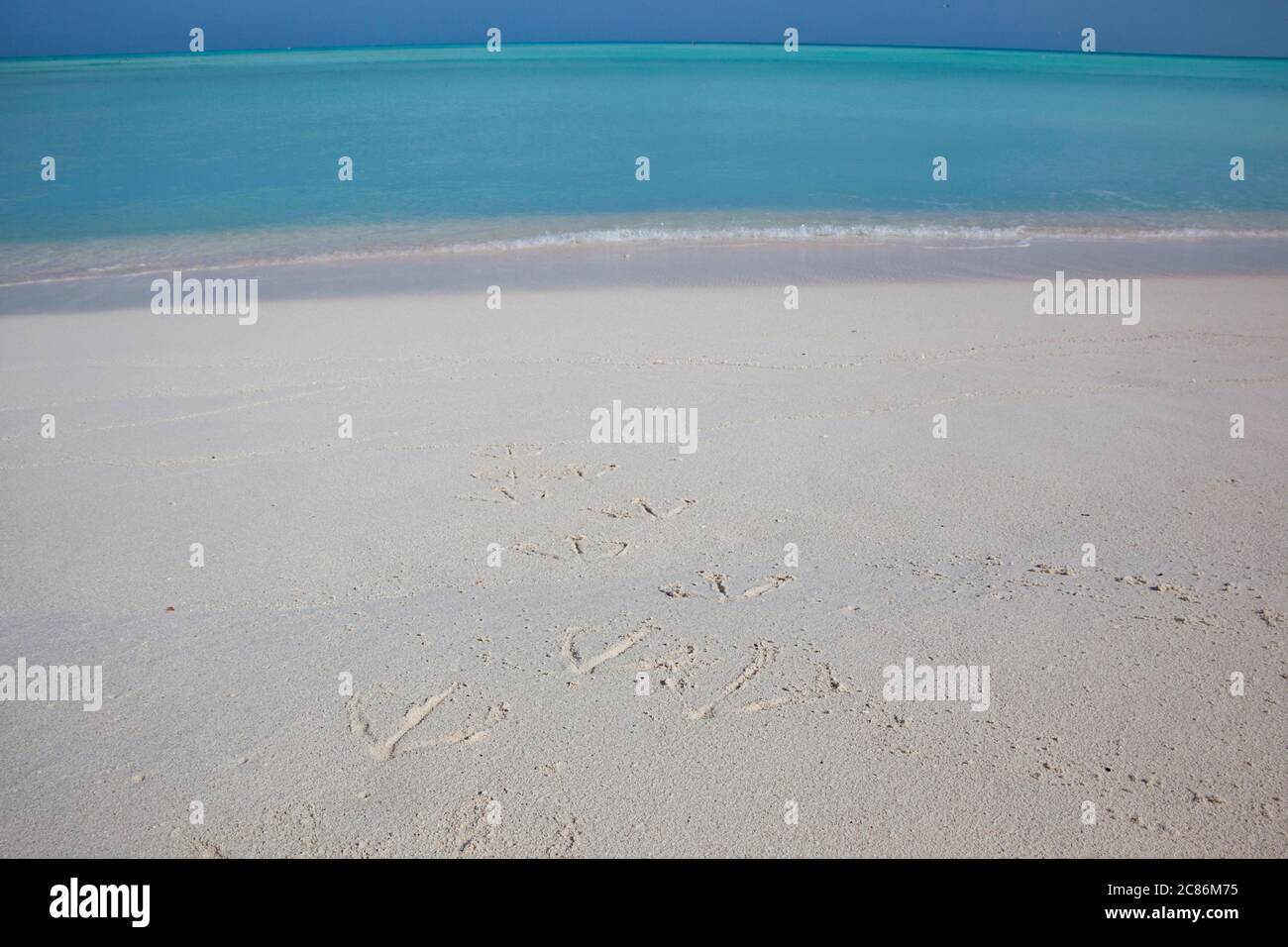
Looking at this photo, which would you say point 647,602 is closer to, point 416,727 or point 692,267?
point 416,727

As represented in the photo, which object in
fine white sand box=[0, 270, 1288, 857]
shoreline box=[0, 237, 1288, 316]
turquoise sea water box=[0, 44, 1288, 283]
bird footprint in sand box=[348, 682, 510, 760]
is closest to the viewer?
fine white sand box=[0, 270, 1288, 857]

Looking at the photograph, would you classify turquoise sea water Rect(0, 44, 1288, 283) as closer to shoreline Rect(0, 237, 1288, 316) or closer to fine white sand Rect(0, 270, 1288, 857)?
shoreline Rect(0, 237, 1288, 316)

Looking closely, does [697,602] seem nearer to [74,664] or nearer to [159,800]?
[159,800]

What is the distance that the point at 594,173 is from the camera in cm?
1680

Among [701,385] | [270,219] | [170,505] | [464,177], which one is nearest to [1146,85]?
[464,177]

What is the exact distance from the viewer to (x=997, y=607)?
3625 mm

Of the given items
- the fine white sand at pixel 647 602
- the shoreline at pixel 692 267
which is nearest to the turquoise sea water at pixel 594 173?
the shoreline at pixel 692 267

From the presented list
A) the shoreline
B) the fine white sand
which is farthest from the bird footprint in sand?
the shoreline

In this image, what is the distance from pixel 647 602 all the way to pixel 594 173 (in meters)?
14.5

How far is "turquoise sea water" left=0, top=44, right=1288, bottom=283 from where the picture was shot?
12.5 meters

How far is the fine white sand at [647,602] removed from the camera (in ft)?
8.75

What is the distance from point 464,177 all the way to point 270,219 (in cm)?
412

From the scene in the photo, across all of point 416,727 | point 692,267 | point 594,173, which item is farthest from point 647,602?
point 594,173

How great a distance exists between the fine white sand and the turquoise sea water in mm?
6273
